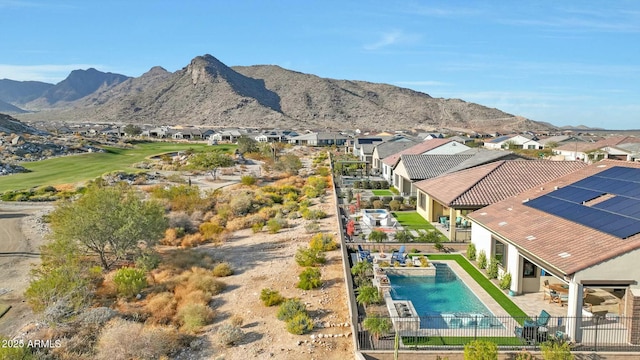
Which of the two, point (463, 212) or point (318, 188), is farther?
point (318, 188)

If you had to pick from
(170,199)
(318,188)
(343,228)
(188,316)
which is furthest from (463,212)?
(170,199)

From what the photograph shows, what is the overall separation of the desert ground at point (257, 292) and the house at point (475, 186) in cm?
636

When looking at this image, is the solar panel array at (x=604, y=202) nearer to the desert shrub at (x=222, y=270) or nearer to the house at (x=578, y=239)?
the house at (x=578, y=239)

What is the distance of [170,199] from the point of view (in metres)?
34.8

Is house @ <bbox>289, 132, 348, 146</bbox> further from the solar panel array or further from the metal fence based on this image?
the metal fence

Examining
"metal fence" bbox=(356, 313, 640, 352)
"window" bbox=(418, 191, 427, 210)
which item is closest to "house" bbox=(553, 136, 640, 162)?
"window" bbox=(418, 191, 427, 210)

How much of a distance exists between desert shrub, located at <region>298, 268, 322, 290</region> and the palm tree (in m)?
5.22

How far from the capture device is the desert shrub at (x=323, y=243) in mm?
22578

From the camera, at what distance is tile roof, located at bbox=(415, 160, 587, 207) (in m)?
22.8

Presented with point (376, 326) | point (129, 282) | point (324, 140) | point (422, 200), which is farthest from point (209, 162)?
point (324, 140)

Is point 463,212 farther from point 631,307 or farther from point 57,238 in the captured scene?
point 57,238

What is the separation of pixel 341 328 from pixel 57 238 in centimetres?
1463

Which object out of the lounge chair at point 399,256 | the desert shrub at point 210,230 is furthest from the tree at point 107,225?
the lounge chair at point 399,256

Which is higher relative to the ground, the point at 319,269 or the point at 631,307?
the point at 631,307
